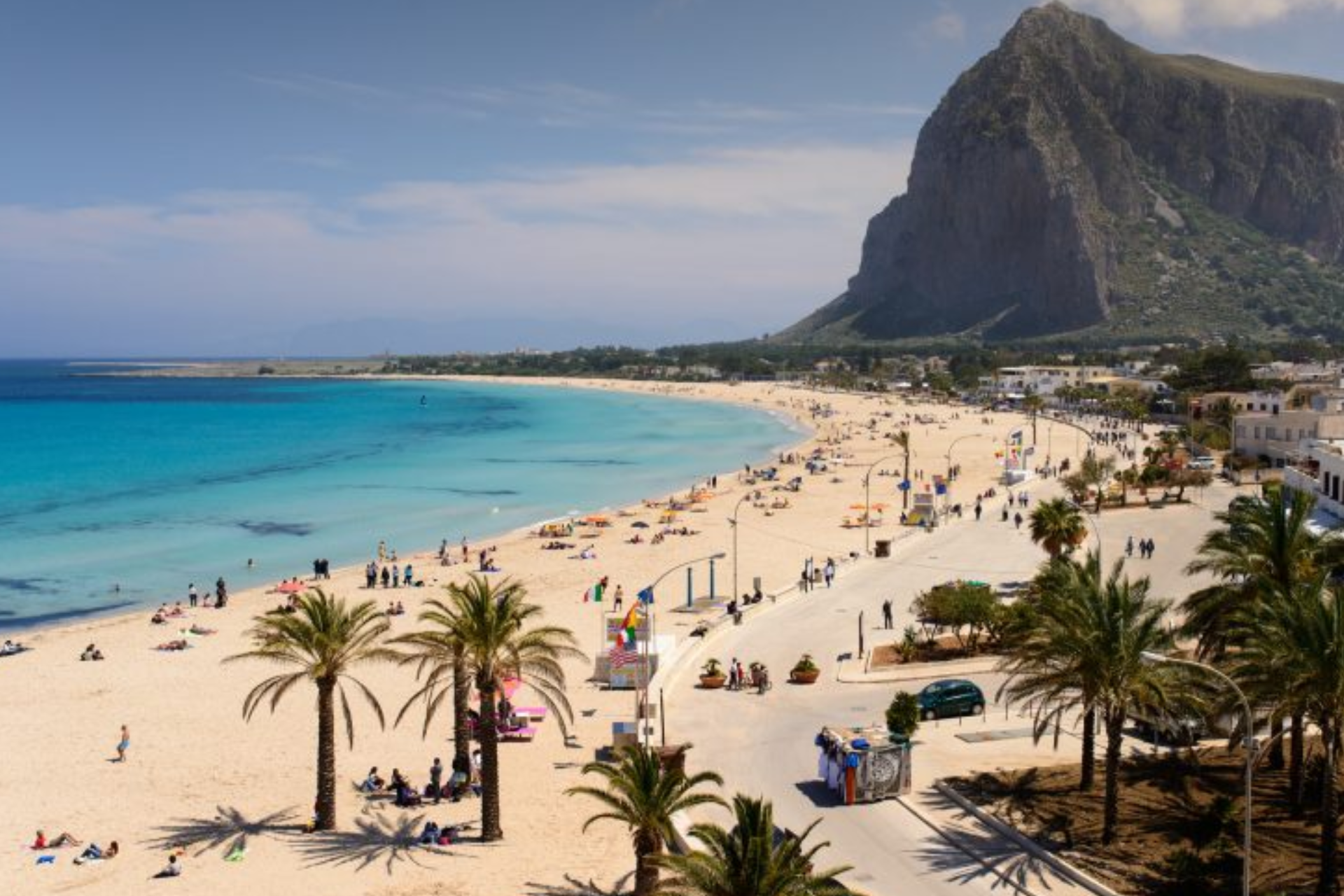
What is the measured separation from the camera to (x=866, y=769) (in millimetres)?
19656

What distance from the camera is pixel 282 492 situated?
75.7 m

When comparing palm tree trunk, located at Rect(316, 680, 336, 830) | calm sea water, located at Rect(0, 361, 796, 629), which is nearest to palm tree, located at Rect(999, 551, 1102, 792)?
palm tree trunk, located at Rect(316, 680, 336, 830)

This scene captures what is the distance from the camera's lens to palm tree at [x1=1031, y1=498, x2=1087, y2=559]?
3734 cm

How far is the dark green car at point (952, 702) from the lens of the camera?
24.8m

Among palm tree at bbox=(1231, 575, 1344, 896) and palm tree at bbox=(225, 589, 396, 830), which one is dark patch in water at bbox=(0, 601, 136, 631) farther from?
palm tree at bbox=(1231, 575, 1344, 896)

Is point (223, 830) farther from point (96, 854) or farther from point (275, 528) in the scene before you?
point (275, 528)

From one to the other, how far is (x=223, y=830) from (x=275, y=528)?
42378 mm

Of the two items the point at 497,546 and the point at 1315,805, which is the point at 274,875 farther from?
the point at 497,546

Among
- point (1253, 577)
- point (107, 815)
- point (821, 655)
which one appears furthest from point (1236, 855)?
point (107, 815)

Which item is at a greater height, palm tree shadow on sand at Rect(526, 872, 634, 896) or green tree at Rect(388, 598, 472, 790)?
green tree at Rect(388, 598, 472, 790)

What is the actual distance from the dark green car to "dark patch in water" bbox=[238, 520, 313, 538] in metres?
41.6

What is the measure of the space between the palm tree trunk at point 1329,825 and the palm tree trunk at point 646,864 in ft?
29.7

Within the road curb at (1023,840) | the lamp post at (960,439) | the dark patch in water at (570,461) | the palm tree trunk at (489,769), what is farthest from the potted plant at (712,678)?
the dark patch in water at (570,461)

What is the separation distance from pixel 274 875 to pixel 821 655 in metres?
15.6
